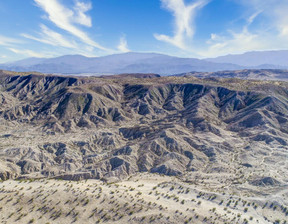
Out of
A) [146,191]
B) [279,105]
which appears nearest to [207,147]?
[146,191]

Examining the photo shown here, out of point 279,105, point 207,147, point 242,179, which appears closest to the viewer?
point 242,179

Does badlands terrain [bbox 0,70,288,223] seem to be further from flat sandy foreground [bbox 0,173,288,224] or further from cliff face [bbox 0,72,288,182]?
cliff face [bbox 0,72,288,182]

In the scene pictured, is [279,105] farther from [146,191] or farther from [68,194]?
[68,194]

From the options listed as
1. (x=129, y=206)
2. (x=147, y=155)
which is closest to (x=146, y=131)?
(x=147, y=155)

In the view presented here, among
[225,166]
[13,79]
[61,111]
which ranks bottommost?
[225,166]

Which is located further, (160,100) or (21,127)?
(160,100)

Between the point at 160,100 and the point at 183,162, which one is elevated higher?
the point at 160,100
